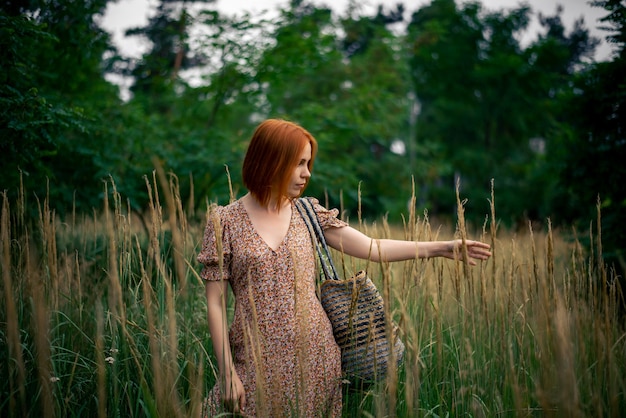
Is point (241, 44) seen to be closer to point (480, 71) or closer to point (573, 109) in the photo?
point (573, 109)

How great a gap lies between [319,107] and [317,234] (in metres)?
5.91

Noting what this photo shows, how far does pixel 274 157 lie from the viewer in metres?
1.81

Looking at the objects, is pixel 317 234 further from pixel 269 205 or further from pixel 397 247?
pixel 397 247

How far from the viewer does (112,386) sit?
1.89 metres

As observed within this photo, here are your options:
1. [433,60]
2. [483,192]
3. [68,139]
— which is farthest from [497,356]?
[433,60]

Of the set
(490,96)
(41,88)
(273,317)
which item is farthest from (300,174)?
(490,96)

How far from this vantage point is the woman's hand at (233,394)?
160cm

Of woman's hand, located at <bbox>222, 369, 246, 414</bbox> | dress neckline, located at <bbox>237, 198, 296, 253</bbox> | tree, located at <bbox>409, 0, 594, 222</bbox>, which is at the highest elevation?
tree, located at <bbox>409, 0, 594, 222</bbox>

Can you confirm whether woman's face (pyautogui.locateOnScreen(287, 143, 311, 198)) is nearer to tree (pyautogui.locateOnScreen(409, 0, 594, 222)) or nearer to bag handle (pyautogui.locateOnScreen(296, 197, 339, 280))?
bag handle (pyautogui.locateOnScreen(296, 197, 339, 280))

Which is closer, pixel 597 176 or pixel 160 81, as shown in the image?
pixel 597 176

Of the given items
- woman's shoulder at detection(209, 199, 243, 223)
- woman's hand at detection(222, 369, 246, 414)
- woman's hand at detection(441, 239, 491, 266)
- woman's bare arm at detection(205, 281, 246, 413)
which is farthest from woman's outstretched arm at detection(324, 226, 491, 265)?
woman's hand at detection(222, 369, 246, 414)

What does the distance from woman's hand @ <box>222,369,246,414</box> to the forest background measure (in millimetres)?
1064

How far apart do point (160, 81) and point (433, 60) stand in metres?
11.6

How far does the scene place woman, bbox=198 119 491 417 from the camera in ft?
5.60
